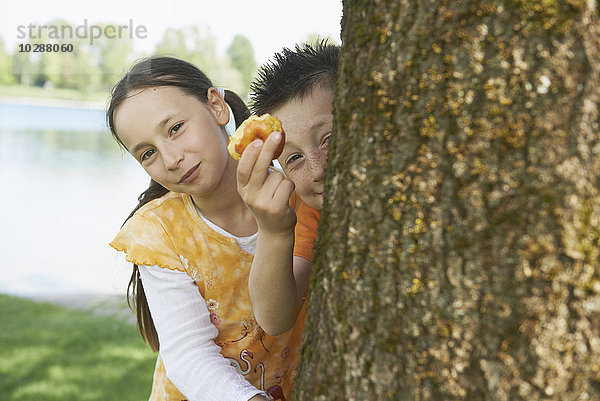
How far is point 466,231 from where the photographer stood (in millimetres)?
1017

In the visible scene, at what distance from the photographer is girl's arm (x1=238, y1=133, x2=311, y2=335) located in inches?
62.7

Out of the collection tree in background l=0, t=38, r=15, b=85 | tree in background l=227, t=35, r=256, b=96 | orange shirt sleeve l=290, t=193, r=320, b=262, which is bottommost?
tree in background l=0, t=38, r=15, b=85

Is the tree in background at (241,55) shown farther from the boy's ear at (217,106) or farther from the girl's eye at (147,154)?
the girl's eye at (147,154)

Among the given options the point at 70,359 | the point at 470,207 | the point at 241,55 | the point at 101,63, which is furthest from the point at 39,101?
the point at 470,207

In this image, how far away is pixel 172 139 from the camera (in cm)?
197

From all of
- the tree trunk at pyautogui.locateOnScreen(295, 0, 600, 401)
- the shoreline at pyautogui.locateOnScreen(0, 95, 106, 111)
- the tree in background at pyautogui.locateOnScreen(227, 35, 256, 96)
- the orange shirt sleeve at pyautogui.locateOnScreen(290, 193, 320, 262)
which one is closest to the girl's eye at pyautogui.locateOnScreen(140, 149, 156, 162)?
the orange shirt sleeve at pyautogui.locateOnScreen(290, 193, 320, 262)

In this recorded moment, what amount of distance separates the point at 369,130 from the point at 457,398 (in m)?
0.50

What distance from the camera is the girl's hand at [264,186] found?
1589 mm

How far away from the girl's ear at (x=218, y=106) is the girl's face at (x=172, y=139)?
109 millimetres

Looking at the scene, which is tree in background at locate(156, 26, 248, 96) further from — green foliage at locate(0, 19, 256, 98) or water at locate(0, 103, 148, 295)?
water at locate(0, 103, 148, 295)

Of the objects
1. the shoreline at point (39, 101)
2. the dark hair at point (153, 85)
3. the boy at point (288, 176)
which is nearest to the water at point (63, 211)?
the dark hair at point (153, 85)

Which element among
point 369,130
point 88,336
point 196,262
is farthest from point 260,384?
point 88,336

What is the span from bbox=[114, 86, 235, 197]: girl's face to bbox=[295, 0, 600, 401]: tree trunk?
0.90 meters

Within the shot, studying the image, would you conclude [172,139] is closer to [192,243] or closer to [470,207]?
[192,243]
